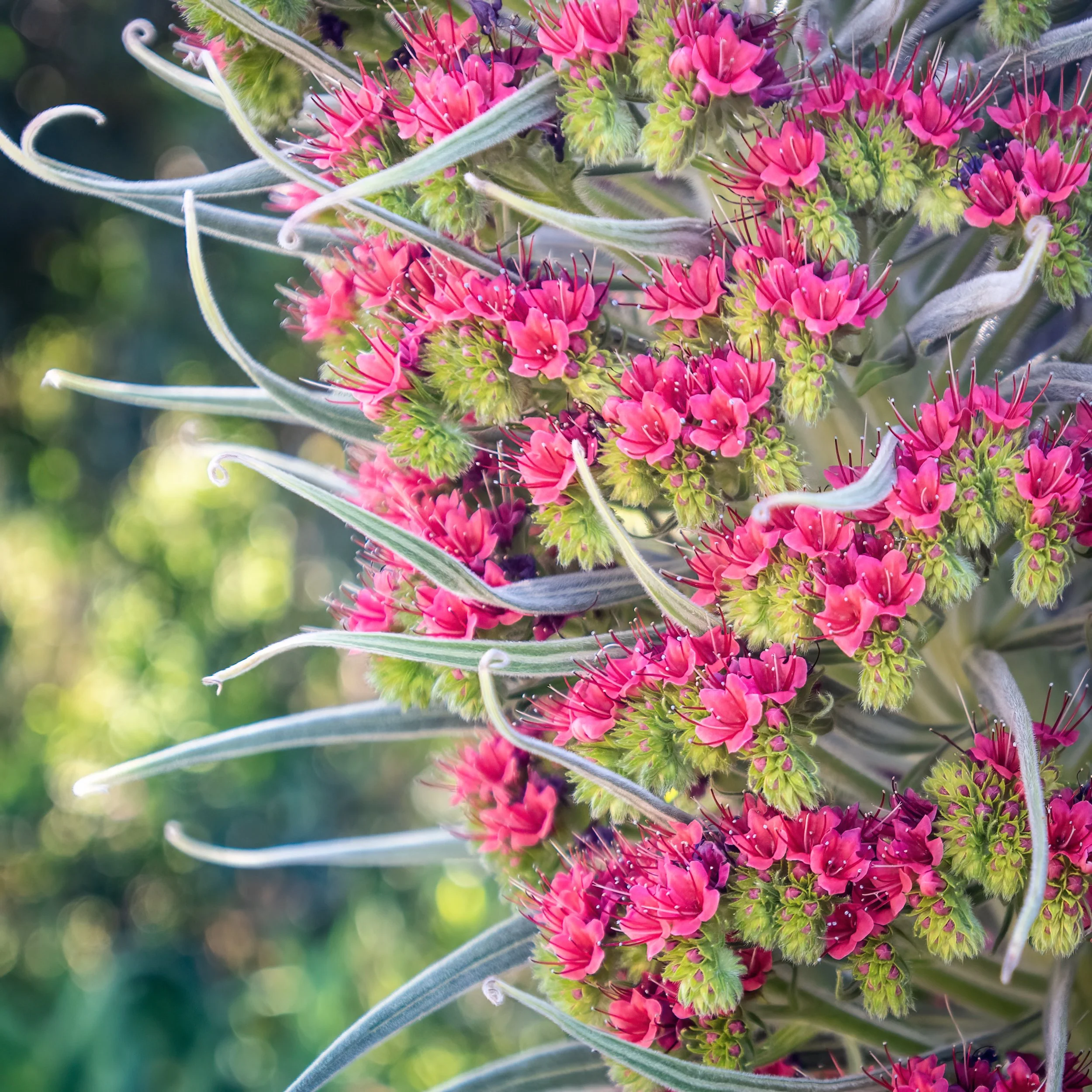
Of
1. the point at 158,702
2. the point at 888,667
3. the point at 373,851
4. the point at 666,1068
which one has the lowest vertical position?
the point at 158,702

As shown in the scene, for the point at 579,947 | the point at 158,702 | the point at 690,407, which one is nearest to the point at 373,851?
the point at 579,947

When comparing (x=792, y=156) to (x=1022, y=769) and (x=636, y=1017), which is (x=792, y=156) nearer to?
(x=1022, y=769)

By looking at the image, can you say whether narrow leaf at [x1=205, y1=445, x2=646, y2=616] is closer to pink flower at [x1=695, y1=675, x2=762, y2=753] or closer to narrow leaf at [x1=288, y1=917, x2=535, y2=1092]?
pink flower at [x1=695, y1=675, x2=762, y2=753]

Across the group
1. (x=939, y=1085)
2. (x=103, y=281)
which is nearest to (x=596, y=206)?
(x=939, y=1085)

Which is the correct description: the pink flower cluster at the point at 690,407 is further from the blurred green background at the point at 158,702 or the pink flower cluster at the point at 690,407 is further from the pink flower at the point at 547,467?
the blurred green background at the point at 158,702

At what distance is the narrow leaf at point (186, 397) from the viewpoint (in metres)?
0.75

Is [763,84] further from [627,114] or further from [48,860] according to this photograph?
[48,860]

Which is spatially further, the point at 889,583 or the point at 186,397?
the point at 186,397

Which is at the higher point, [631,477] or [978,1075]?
[631,477]

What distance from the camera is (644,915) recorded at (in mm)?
615

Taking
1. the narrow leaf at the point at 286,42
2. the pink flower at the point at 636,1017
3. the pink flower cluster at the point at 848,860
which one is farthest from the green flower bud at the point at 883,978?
the narrow leaf at the point at 286,42

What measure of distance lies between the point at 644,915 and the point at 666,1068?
0.26ft

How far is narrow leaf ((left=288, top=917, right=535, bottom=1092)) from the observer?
676 millimetres

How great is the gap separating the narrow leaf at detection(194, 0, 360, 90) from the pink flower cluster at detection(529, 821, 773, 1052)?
0.48 metres
